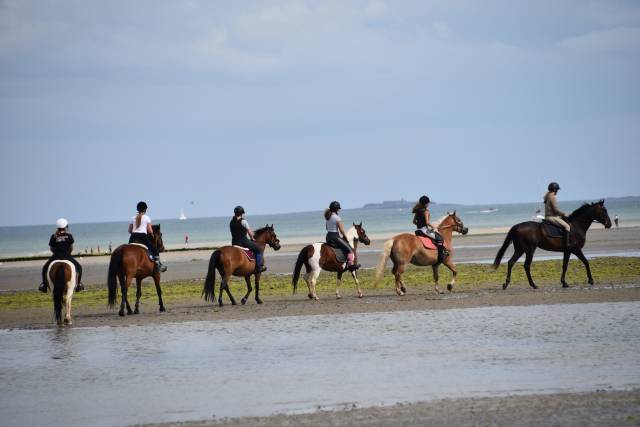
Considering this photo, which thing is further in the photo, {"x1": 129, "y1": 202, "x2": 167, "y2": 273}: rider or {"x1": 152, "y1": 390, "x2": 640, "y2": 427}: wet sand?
{"x1": 129, "y1": 202, "x2": 167, "y2": 273}: rider

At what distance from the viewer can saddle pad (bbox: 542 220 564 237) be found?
79.3 ft

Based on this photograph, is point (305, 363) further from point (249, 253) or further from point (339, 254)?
point (339, 254)

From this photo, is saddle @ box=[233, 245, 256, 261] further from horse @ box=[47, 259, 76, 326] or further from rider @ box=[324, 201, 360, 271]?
horse @ box=[47, 259, 76, 326]

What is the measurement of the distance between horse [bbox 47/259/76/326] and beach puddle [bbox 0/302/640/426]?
25.3 inches

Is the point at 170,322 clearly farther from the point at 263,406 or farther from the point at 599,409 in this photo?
the point at 599,409

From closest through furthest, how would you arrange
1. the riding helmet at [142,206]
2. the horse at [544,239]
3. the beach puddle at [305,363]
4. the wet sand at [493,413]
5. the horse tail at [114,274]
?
the wet sand at [493,413]
the beach puddle at [305,363]
the horse tail at [114,274]
the riding helmet at [142,206]
the horse at [544,239]

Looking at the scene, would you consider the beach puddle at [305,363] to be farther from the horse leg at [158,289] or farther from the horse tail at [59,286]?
the horse leg at [158,289]

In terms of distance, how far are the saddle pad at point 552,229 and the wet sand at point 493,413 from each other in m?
13.9

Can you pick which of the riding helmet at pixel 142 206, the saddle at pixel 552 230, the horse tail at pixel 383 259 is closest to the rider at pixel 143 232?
the riding helmet at pixel 142 206

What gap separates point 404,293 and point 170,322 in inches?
271

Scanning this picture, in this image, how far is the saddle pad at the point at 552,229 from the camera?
79.3ft

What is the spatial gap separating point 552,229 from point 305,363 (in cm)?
1247

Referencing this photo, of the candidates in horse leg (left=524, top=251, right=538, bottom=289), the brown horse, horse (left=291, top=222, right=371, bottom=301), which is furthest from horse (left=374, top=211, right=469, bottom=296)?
the brown horse

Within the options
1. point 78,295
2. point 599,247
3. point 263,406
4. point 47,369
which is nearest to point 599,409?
point 263,406
